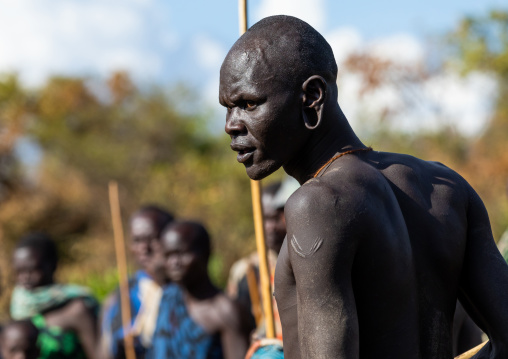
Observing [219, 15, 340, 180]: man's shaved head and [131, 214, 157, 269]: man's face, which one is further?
[131, 214, 157, 269]: man's face

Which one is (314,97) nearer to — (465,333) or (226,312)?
(465,333)

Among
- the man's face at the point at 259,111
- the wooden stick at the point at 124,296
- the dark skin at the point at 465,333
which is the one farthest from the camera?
the wooden stick at the point at 124,296

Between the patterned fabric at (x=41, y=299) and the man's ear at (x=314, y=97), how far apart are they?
501 centimetres

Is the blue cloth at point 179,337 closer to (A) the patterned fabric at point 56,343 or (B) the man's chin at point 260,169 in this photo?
(A) the patterned fabric at point 56,343

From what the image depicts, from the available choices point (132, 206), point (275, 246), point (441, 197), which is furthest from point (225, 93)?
point (132, 206)

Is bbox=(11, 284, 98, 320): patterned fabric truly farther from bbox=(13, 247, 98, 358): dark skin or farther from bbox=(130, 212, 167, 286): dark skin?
bbox=(130, 212, 167, 286): dark skin

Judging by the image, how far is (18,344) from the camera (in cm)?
591

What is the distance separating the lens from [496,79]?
23.0 meters

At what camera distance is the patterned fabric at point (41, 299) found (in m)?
6.59

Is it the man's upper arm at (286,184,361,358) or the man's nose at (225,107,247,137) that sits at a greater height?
the man's nose at (225,107,247,137)

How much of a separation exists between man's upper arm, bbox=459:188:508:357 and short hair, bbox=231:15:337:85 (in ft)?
1.79

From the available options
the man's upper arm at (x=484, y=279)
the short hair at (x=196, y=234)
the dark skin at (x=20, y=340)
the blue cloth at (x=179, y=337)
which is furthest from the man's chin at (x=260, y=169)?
the dark skin at (x=20, y=340)

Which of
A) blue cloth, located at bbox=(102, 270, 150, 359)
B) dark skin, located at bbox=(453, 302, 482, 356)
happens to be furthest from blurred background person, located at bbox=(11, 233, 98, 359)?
dark skin, located at bbox=(453, 302, 482, 356)

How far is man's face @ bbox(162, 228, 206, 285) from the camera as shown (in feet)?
19.4
